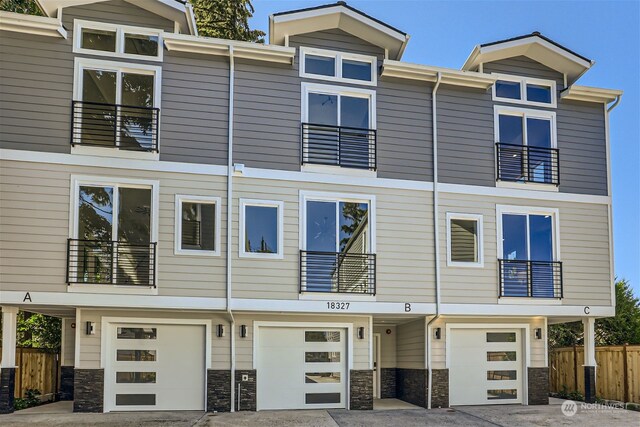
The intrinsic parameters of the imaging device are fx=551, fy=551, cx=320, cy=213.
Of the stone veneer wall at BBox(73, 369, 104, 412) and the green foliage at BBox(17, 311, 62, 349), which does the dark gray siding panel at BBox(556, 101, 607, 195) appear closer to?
the stone veneer wall at BBox(73, 369, 104, 412)

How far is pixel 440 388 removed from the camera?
12.0 meters

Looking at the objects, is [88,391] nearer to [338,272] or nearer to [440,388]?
[338,272]

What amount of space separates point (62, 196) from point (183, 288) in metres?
2.84

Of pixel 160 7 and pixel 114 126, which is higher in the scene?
pixel 160 7

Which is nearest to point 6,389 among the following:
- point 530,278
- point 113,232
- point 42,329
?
point 113,232

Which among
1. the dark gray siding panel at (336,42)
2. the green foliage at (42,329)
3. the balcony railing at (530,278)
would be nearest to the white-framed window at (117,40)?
the dark gray siding panel at (336,42)

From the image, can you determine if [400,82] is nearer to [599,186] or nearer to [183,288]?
[599,186]

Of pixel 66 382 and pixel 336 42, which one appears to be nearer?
pixel 336 42

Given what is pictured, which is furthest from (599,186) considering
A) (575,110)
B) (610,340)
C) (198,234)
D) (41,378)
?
(41,378)

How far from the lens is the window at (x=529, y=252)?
1220 cm

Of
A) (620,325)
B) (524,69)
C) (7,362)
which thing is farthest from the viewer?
(620,325)

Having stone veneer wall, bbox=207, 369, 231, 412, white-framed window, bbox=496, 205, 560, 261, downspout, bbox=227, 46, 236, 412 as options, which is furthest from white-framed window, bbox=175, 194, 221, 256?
white-framed window, bbox=496, 205, 560, 261

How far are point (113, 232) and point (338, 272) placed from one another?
449 centimetres

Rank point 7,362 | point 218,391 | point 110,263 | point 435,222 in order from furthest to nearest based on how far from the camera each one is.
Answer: point 435,222 → point 218,391 → point 110,263 → point 7,362
